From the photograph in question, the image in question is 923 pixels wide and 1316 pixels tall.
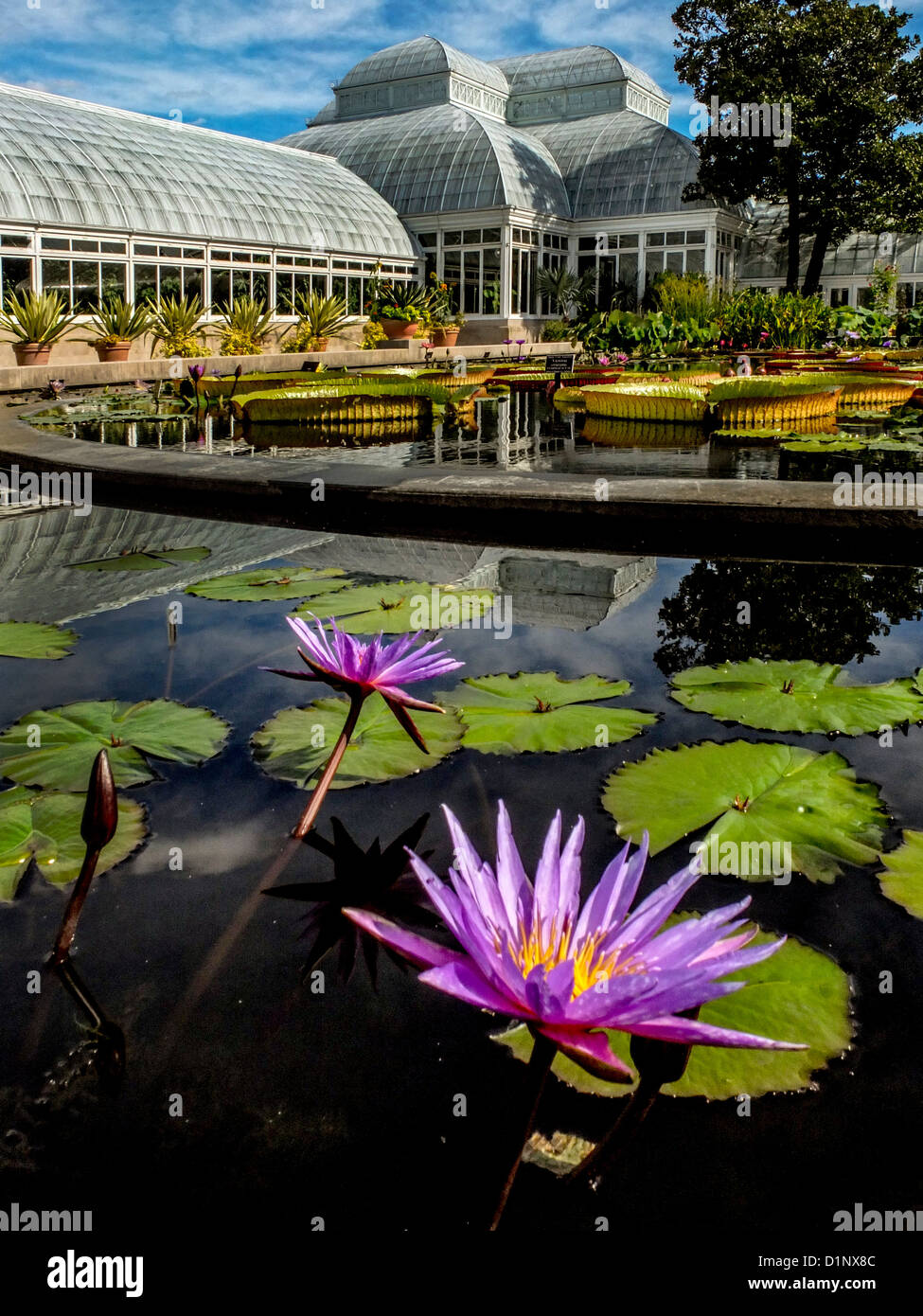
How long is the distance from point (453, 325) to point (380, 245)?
857 centimetres

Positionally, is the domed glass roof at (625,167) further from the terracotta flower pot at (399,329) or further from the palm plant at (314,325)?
the palm plant at (314,325)

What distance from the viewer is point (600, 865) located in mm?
1715

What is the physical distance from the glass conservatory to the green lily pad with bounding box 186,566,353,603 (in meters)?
19.7

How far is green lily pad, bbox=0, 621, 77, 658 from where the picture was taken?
9.15ft

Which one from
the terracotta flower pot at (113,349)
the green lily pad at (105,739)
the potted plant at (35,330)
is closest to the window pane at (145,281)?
the terracotta flower pot at (113,349)

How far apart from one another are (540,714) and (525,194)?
35965mm

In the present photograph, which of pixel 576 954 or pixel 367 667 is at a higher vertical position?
pixel 367 667

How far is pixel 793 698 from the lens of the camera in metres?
2.50

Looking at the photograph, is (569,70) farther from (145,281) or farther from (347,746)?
(347,746)

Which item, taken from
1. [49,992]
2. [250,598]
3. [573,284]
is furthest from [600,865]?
[573,284]

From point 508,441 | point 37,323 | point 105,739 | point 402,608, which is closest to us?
point 105,739

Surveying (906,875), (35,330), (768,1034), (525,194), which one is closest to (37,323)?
(35,330)
